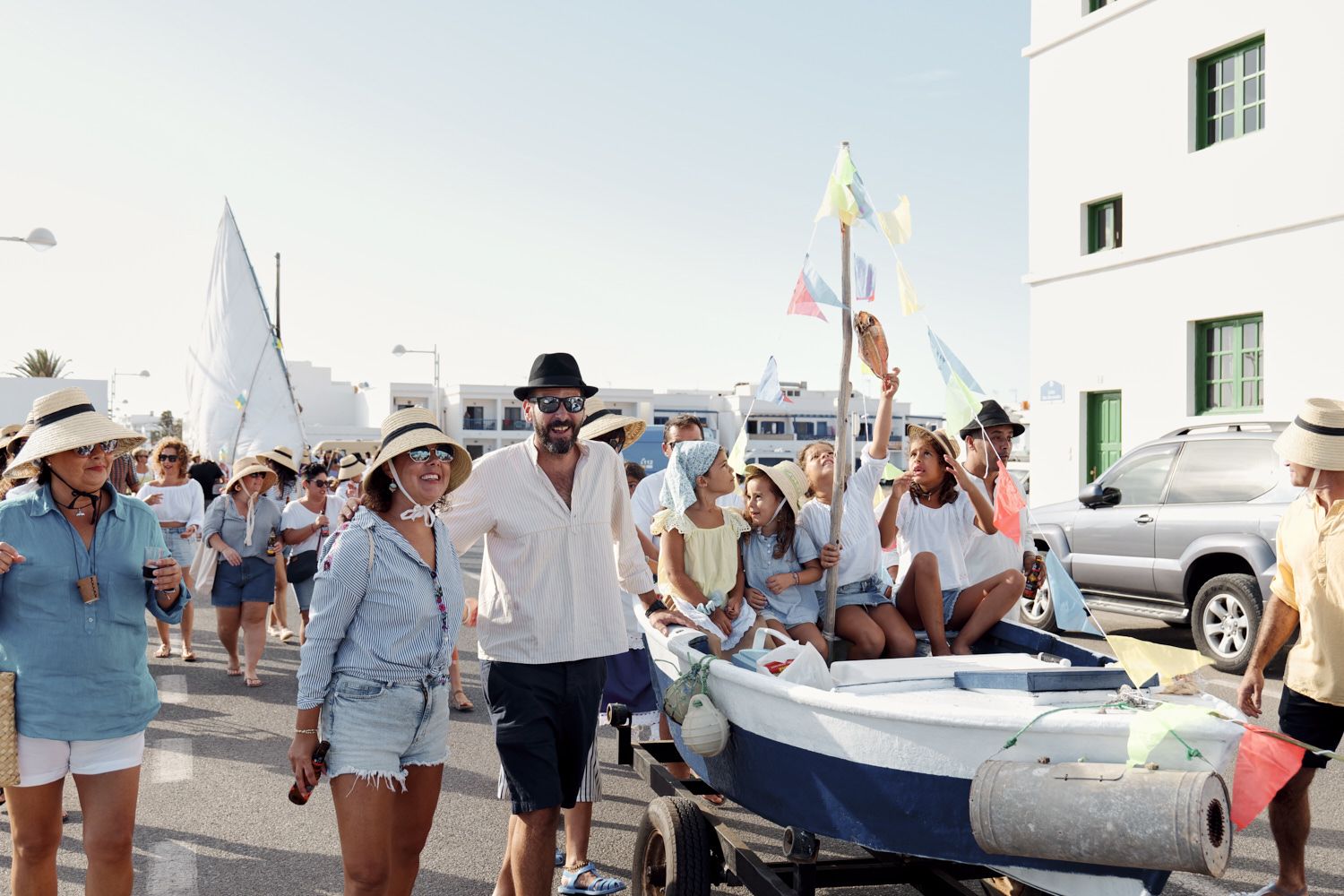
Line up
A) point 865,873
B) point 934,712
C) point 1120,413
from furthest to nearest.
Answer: point 1120,413 → point 865,873 → point 934,712

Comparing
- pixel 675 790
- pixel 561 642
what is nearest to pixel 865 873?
pixel 675 790

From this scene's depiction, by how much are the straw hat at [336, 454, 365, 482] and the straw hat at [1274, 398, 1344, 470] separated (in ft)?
24.0

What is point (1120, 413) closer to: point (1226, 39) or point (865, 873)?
point (1226, 39)

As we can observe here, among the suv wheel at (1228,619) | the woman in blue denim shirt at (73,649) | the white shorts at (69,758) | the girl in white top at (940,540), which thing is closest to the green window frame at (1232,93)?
the suv wheel at (1228,619)

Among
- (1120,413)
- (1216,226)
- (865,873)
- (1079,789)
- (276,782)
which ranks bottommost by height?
(276,782)

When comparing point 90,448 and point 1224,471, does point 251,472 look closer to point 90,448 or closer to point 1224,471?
point 90,448

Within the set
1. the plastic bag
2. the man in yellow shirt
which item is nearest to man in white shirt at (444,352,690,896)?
the plastic bag

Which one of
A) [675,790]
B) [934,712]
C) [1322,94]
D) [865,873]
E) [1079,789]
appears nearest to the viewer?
[1079,789]

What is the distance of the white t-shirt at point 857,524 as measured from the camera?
5.40 m

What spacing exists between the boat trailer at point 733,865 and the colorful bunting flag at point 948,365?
195 centimetres

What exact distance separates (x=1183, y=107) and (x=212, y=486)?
1517 centimetres

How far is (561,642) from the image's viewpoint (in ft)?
12.9

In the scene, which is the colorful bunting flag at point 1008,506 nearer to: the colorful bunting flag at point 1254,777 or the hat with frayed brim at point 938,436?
the hat with frayed brim at point 938,436

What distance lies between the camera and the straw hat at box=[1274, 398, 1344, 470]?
4.15 meters
